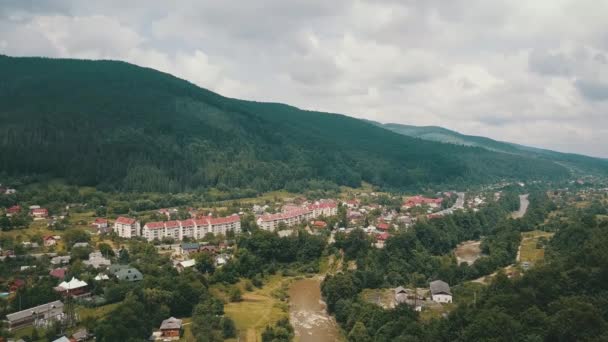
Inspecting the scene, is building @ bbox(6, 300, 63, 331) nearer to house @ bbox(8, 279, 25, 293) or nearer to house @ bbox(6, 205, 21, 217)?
house @ bbox(8, 279, 25, 293)

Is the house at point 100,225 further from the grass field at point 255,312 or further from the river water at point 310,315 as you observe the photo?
the river water at point 310,315

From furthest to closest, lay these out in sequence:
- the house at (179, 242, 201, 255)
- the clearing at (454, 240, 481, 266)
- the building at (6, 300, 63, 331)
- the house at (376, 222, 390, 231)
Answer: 1. the house at (376, 222, 390, 231)
2. the clearing at (454, 240, 481, 266)
3. the house at (179, 242, 201, 255)
4. the building at (6, 300, 63, 331)

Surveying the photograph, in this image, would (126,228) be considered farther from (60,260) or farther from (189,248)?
(60,260)

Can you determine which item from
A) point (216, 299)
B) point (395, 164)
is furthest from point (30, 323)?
point (395, 164)

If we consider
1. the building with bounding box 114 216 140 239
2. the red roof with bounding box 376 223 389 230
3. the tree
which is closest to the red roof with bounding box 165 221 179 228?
the building with bounding box 114 216 140 239

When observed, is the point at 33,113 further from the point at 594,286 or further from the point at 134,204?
the point at 594,286

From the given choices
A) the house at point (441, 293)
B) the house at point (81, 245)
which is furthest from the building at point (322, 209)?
the house at point (441, 293)
